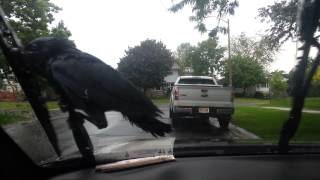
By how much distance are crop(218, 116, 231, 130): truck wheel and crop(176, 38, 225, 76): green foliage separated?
569 millimetres

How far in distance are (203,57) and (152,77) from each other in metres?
0.45

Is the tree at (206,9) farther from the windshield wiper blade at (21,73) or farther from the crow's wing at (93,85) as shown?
the windshield wiper blade at (21,73)

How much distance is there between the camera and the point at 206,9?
3160 millimetres

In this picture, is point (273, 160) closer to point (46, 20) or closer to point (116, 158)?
point (116, 158)

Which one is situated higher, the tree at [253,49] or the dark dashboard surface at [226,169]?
the tree at [253,49]

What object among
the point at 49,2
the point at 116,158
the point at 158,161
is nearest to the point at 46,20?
the point at 49,2

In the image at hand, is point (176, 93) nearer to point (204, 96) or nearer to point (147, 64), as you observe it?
point (204, 96)

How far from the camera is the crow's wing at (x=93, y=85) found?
8.13 ft

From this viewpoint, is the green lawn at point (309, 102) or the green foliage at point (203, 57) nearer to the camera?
the green lawn at point (309, 102)

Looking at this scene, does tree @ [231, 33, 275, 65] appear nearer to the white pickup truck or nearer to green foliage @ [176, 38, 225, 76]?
green foliage @ [176, 38, 225, 76]

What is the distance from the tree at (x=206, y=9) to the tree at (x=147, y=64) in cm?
32

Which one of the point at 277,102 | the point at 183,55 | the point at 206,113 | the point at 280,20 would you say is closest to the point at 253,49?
the point at 280,20

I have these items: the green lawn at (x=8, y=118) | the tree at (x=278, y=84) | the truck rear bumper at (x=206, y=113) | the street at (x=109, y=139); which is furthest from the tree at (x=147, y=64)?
the tree at (x=278, y=84)

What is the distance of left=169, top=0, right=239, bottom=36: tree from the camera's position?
10.1 ft
